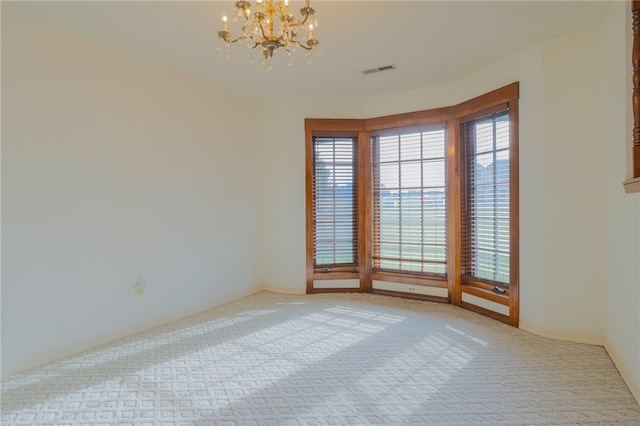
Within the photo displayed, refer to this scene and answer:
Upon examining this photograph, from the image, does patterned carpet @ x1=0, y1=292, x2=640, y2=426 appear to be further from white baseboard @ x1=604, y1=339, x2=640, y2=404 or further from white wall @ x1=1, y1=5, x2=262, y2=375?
white wall @ x1=1, y1=5, x2=262, y2=375

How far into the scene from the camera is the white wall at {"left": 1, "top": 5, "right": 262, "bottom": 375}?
2.66 meters

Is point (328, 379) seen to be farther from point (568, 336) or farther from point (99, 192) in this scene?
point (99, 192)

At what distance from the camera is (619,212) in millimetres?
2643

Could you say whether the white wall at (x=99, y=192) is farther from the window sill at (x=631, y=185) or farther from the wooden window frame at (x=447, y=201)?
the window sill at (x=631, y=185)

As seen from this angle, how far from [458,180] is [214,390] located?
342 centimetres

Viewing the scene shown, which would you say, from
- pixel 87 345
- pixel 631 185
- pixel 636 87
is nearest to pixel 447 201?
pixel 631 185

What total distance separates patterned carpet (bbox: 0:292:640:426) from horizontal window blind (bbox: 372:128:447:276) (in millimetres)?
1120

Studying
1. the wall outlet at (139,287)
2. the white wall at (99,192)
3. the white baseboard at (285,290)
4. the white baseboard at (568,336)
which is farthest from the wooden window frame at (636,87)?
the wall outlet at (139,287)

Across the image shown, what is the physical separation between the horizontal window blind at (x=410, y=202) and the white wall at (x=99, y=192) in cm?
209

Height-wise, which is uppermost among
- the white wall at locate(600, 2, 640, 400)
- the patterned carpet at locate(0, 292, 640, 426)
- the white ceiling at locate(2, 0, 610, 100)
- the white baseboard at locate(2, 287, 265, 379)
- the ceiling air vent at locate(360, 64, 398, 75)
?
the ceiling air vent at locate(360, 64, 398, 75)

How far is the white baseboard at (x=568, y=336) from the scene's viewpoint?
3.03m

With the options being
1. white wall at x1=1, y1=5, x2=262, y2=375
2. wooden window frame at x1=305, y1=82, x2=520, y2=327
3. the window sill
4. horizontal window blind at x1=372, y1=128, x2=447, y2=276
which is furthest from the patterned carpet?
the window sill

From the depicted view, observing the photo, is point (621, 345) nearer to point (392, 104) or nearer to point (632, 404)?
point (632, 404)

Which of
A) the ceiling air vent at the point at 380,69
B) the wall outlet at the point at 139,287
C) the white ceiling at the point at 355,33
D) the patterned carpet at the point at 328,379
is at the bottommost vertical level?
the patterned carpet at the point at 328,379
